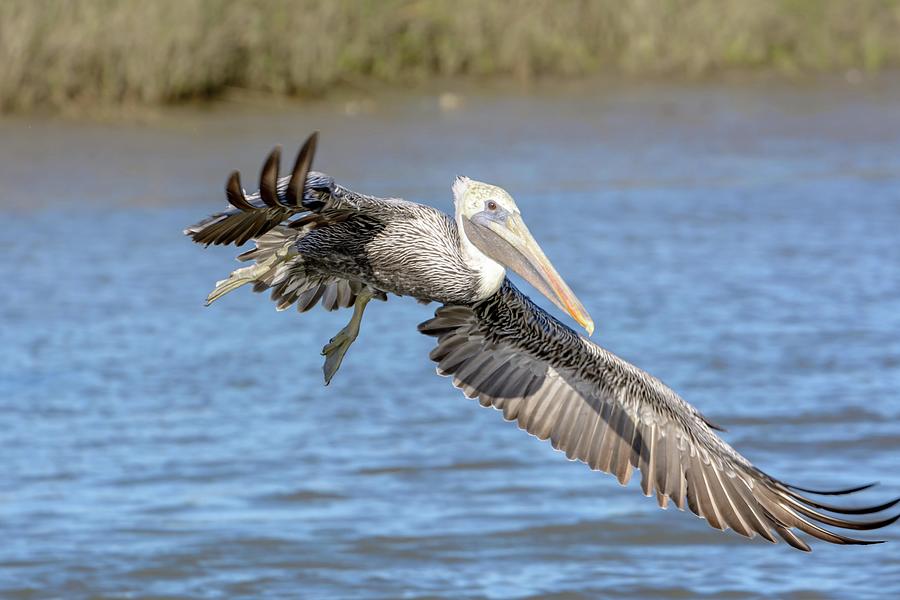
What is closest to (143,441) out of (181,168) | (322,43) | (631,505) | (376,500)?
(376,500)

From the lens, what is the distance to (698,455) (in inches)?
233

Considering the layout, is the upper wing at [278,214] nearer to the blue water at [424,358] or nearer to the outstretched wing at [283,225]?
the outstretched wing at [283,225]

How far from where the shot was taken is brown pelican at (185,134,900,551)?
205 inches

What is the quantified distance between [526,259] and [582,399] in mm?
1074

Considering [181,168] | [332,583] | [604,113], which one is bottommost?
[332,583]

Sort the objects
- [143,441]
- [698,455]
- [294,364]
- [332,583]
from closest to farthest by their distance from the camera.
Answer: [698,455], [332,583], [143,441], [294,364]

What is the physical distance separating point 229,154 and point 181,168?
429mm

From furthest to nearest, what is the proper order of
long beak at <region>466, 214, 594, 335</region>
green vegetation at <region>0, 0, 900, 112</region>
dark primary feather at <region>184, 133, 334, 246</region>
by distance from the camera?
green vegetation at <region>0, 0, 900, 112</region> → long beak at <region>466, 214, 594, 335</region> → dark primary feather at <region>184, 133, 334, 246</region>

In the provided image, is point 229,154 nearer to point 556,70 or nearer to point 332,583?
point 556,70

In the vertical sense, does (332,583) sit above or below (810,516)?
below

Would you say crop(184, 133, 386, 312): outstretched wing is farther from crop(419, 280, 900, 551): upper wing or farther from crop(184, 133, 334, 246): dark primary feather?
crop(419, 280, 900, 551): upper wing

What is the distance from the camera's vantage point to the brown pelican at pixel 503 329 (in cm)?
521

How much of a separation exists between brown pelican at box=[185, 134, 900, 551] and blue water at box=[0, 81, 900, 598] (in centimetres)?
128

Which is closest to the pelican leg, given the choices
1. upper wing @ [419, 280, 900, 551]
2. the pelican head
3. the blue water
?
upper wing @ [419, 280, 900, 551]
